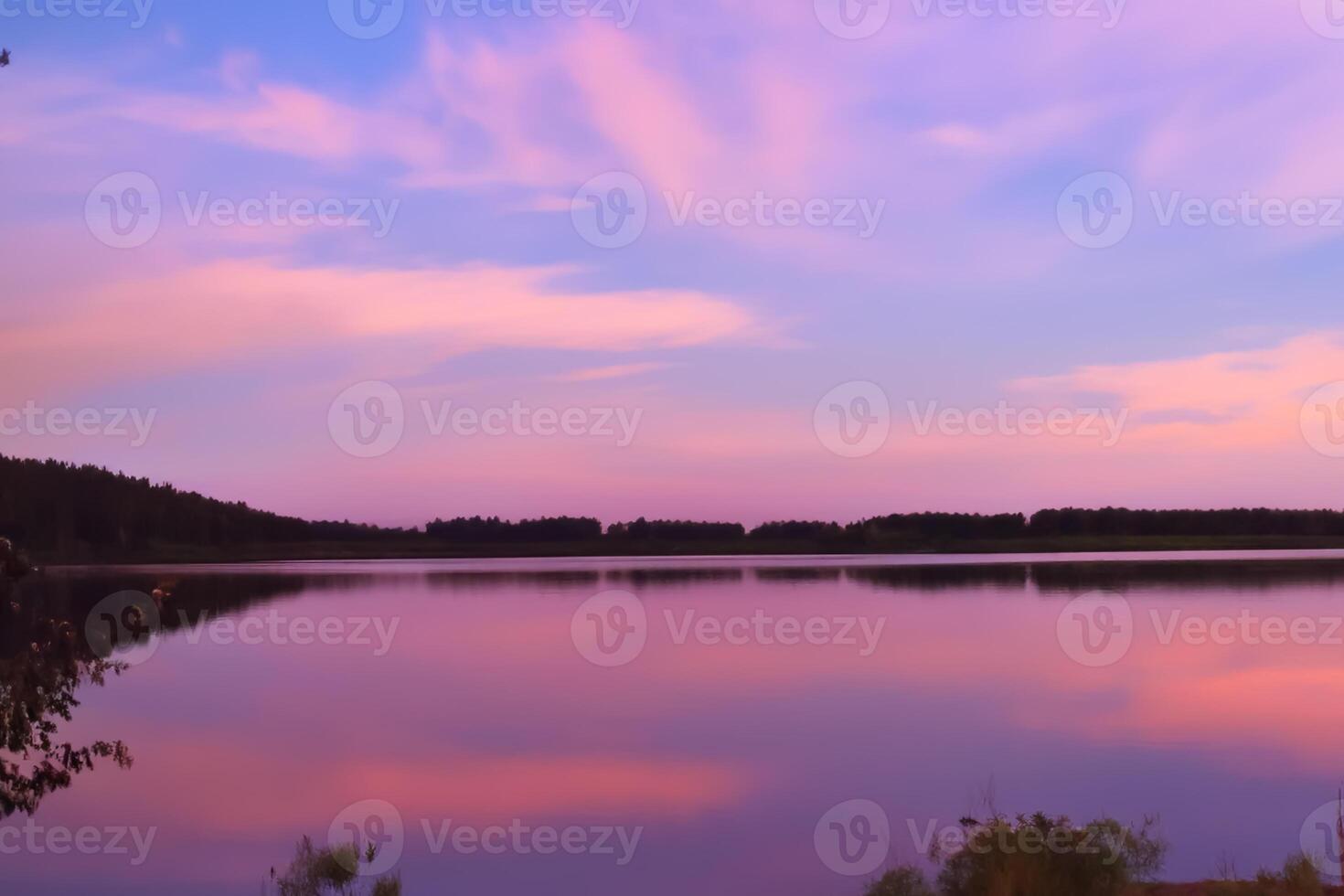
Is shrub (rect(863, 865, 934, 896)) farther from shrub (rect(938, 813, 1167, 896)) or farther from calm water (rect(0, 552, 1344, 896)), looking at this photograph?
calm water (rect(0, 552, 1344, 896))

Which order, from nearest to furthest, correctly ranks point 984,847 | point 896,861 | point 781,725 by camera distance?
point 984,847
point 896,861
point 781,725

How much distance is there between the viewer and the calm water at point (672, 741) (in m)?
14.2

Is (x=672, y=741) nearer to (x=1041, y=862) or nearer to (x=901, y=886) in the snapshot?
(x=901, y=886)

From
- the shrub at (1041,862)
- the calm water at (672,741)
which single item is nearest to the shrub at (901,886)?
the shrub at (1041,862)

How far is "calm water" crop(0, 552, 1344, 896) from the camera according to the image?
46.5 feet

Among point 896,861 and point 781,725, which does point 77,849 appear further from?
point 781,725

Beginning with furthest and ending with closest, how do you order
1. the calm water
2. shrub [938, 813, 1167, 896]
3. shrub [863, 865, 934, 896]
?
the calm water < shrub [863, 865, 934, 896] < shrub [938, 813, 1167, 896]

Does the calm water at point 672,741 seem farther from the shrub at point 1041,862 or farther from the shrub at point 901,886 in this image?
the shrub at point 1041,862

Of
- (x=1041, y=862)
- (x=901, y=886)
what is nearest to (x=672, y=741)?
(x=901, y=886)

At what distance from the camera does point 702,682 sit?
2909 cm

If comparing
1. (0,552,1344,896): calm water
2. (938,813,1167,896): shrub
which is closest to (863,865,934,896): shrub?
(938,813,1167,896): shrub

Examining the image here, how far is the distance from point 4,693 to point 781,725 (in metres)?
13.2

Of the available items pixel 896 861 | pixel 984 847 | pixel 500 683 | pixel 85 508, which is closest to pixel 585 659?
pixel 500 683

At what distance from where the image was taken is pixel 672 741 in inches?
839
